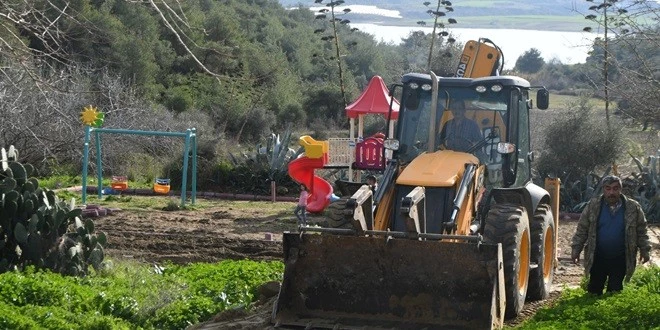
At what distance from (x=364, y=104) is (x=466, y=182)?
12912 millimetres

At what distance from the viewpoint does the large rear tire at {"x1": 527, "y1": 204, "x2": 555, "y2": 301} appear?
11883mm

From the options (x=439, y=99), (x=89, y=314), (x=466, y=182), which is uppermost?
(x=439, y=99)

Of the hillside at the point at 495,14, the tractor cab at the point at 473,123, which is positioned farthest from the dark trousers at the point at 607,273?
the hillside at the point at 495,14

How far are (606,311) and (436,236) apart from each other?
1.69 metres

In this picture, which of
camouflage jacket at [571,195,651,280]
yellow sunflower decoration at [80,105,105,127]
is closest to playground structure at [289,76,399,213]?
yellow sunflower decoration at [80,105,105,127]

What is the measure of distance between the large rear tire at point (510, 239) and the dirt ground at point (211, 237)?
0.36 m

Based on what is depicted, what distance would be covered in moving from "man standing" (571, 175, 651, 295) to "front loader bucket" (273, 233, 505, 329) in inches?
62.0

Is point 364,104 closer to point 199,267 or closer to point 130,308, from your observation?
point 199,267

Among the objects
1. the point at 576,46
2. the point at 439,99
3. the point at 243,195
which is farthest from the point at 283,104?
the point at 439,99

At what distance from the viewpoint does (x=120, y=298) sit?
38.0 ft

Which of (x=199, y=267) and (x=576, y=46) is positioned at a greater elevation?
(x=576, y=46)

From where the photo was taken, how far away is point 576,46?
51.9 ft

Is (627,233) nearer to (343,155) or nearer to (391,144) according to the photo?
(391,144)

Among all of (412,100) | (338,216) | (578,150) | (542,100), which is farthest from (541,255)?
(578,150)
